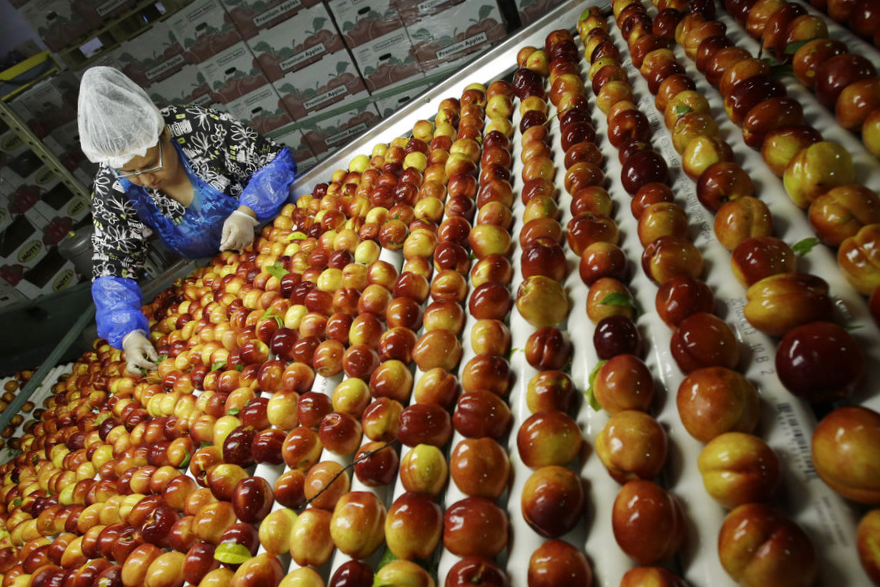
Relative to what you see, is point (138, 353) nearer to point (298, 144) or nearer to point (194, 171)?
point (194, 171)

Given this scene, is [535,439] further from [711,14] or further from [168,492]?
[711,14]

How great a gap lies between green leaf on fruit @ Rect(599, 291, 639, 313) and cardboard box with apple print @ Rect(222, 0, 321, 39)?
5365mm

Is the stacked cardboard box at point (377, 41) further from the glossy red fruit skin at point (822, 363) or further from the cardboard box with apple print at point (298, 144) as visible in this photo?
the glossy red fruit skin at point (822, 363)

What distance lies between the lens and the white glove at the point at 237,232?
2984 millimetres

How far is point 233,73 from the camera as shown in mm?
5562

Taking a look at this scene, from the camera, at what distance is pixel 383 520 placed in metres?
1.26

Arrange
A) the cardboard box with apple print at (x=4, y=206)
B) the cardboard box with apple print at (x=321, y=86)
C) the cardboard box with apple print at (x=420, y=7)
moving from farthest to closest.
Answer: the cardboard box with apple print at (x=4, y=206) < the cardboard box with apple print at (x=321, y=86) < the cardboard box with apple print at (x=420, y=7)

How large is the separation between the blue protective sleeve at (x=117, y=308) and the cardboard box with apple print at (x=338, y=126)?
10.7ft

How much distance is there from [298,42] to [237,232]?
344 cm

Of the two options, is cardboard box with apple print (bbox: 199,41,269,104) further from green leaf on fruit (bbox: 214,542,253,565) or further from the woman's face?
green leaf on fruit (bbox: 214,542,253,565)

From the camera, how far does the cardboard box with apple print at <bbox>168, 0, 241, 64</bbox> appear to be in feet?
17.1

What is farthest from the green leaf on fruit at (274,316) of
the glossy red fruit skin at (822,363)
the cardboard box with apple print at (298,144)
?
the cardboard box with apple print at (298,144)

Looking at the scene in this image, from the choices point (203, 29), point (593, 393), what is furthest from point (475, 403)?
point (203, 29)

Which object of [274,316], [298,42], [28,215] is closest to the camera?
[274,316]
